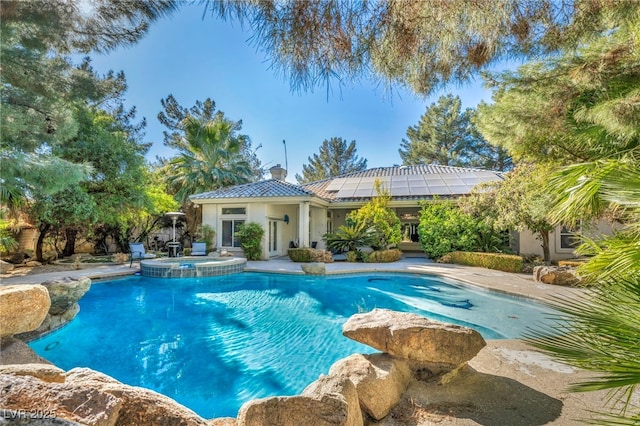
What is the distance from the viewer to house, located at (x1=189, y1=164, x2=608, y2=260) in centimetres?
1575

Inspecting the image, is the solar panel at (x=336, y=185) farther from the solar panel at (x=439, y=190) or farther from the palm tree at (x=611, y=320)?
the palm tree at (x=611, y=320)

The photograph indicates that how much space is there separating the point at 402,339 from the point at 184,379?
3.57 meters

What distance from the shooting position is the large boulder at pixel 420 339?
370cm

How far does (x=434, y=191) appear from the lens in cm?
1734

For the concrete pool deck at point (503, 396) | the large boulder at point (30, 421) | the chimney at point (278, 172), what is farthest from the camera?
the chimney at point (278, 172)

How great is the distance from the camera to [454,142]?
32156 millimetres

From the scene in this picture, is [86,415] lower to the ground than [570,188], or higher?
lower

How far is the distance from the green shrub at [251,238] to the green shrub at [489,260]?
9.87 meters

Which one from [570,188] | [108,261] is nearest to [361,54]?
[570,188]

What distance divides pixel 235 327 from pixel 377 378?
457cm

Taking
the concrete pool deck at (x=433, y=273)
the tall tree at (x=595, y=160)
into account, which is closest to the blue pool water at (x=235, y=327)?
the concrete pool deck at (x=433, y=273)

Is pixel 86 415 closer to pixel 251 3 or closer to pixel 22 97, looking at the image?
pixel 251 3

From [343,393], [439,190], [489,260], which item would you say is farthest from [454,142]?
[343,393]

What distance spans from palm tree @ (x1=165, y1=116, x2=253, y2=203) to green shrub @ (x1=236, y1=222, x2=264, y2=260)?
8.44 metres
